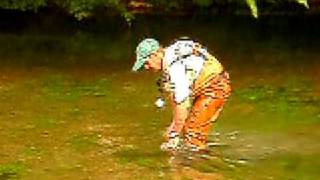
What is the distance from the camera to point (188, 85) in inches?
356

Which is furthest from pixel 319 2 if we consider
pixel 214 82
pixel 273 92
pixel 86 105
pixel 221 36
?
pixel 214 82

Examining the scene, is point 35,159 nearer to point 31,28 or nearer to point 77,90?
point 77,90

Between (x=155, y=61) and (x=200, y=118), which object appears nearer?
(x=155, y=61)

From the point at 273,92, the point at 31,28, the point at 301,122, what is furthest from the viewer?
the point at 31,28

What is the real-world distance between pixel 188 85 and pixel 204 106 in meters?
0.72

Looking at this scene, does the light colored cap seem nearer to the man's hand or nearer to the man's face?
the man's face

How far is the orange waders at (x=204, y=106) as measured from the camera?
9.65 m

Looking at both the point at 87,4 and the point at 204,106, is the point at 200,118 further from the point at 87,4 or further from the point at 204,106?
the point at 87,4

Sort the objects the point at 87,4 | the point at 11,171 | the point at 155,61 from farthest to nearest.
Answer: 1. the point at 87,4
2. the point at 11,171
3. the point at 155,61

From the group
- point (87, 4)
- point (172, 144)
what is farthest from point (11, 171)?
point (87, 4)

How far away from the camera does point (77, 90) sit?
15.1 m

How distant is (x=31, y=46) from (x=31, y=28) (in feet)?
11.9

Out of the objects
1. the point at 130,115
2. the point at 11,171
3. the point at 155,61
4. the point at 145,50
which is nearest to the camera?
the point at 145,50

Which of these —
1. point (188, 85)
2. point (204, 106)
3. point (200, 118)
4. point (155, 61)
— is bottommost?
point (200, 118)
